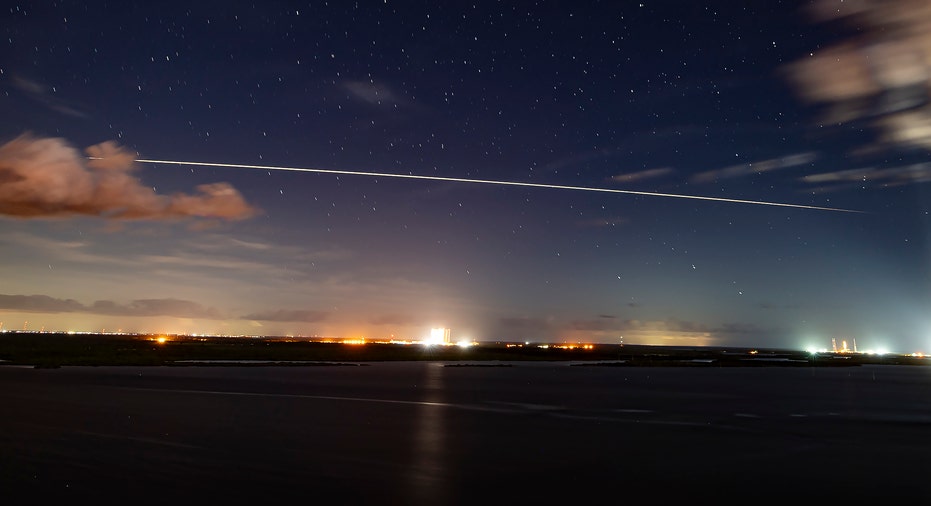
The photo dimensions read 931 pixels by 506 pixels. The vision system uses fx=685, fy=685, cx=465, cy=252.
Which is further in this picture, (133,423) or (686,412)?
(686,412)

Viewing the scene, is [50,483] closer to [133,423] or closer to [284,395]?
[133,423]

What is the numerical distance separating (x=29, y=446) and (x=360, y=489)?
33.2 ft

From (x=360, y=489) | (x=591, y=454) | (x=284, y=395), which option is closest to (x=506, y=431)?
(x=591, y=454)

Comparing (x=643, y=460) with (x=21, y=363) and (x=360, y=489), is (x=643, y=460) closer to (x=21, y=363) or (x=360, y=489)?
(x=360, y=489)

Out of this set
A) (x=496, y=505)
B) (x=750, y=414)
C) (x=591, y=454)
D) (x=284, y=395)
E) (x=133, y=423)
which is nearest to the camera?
(x=496, y=505)

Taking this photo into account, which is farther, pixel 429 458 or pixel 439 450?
pixel 439 450

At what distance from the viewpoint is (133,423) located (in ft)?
75.9

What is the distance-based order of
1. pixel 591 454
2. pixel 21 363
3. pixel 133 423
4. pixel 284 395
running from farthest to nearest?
pixel 21 363
pixel 284 395
pixel 133 423
pixel 591 454

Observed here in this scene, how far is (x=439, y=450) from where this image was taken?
19.7 m

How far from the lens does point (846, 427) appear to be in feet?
90.8

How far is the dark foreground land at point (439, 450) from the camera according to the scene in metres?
14.1

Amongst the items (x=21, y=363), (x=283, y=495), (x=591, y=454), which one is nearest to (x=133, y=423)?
(x=283, y=495)

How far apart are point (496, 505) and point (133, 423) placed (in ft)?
50.9

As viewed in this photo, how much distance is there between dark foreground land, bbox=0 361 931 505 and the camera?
14.1 metres
